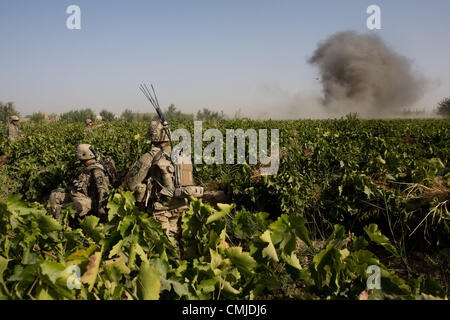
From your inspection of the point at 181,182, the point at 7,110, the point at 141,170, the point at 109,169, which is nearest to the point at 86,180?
the point at 109,169

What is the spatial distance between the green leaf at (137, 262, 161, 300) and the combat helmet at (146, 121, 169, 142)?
3.16m

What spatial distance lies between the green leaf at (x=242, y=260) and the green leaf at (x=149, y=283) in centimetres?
45

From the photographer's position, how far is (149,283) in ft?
5.25

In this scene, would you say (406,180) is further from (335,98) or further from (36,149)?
(335,98)

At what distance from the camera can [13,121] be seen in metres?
12.5

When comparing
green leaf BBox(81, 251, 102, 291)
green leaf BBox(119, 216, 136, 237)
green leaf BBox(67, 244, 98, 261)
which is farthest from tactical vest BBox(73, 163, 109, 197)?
green leaf BBox(81, 251, 102, 291)

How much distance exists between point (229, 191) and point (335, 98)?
40.3m

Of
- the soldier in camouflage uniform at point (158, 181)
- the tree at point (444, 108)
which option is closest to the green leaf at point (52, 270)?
the soldier in camouflage uniform at point (158, 181)

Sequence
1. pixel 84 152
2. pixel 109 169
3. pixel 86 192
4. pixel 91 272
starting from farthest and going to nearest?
pixel 109 169
pixel 86 192
pixel 84 152
pixel 91 272

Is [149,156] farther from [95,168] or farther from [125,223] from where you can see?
[125,223]

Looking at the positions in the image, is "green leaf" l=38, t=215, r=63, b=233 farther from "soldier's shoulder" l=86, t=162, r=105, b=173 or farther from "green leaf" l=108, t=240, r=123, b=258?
"soldier's shoulder" l=86, t=162, r=105, b=173

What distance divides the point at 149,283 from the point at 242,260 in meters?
0.55
